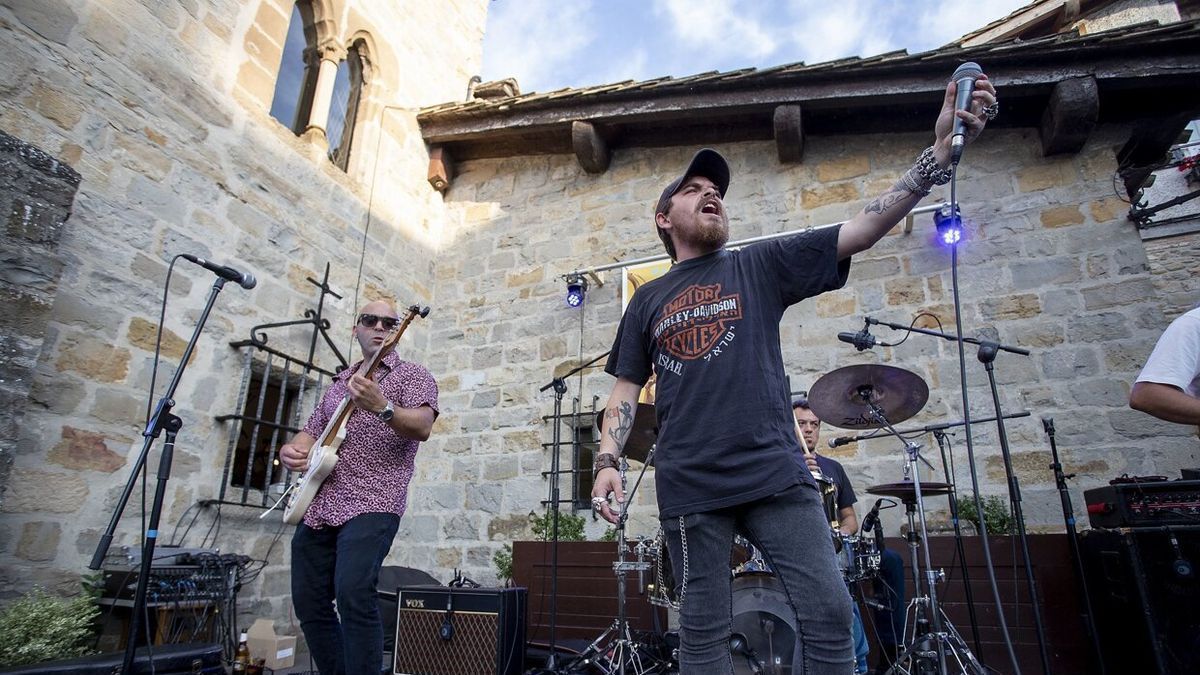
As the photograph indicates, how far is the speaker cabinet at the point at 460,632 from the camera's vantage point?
3.69 metres

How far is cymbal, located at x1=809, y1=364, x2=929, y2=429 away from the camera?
3811 mm

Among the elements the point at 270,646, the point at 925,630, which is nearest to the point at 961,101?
the point at 925,630

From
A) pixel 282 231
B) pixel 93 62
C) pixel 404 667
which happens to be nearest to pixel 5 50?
pixel 93 62

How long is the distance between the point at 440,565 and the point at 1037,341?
16.9ft

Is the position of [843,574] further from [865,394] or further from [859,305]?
[859,305]

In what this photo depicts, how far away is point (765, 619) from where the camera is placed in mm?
2789

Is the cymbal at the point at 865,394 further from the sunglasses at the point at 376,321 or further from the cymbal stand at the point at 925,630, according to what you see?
the sunglasses at the point at 376,321

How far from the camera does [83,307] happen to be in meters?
4.05

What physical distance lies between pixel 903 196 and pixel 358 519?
2.30 metres

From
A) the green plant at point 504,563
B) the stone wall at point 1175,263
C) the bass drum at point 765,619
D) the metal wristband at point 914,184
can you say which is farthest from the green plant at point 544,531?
the stone wall at point 1175,263

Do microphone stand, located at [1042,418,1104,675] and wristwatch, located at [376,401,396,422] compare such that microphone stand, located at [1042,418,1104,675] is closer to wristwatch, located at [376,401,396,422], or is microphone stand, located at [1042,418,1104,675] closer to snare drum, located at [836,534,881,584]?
snare drum, located at [836,534,881,584]

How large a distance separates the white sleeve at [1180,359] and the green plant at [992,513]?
2.19 m

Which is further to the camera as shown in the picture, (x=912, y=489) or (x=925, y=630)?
(x=912, y=489)

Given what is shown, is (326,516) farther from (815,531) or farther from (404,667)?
(815,531)
